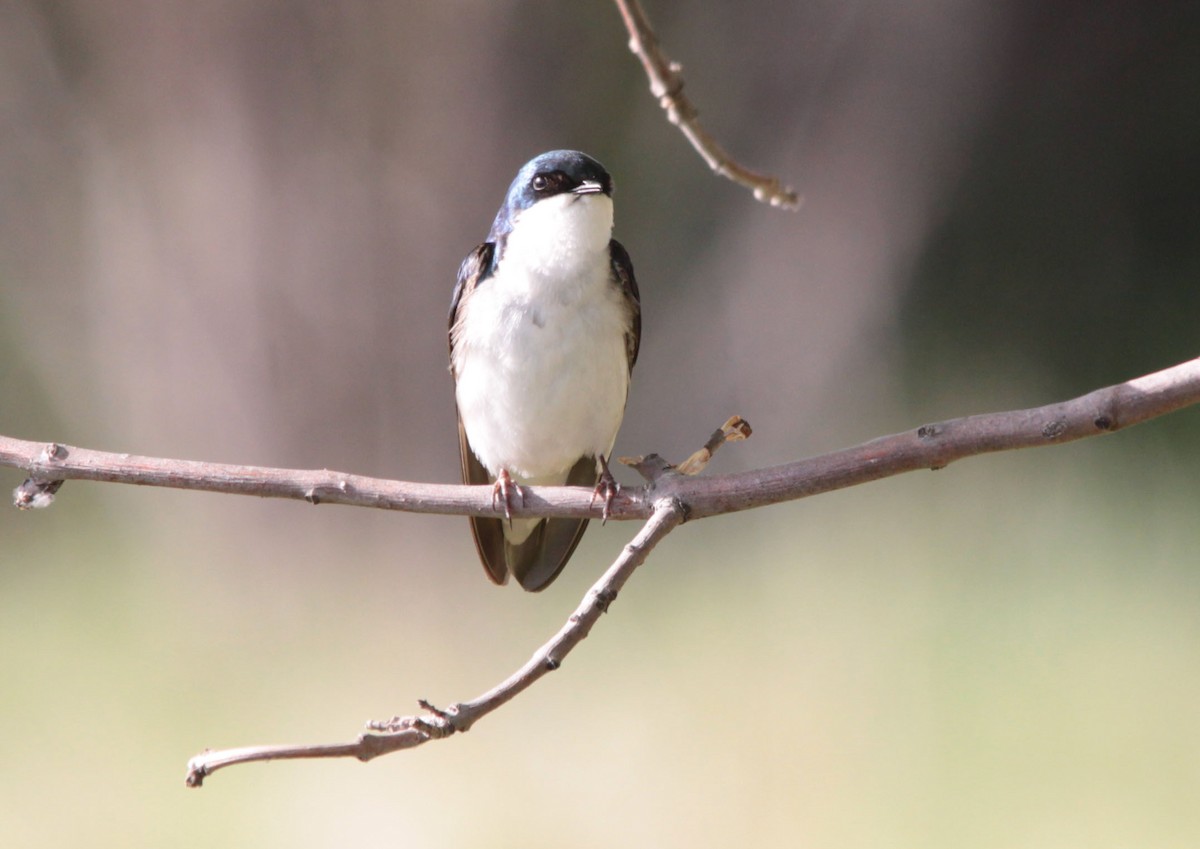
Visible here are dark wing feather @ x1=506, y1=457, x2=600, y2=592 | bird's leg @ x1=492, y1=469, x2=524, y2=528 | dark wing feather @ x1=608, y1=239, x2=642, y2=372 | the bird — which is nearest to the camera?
bird's leg @ x1=492, y1=469, x2=524, y2=528

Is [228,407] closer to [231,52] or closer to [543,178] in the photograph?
[231,52]

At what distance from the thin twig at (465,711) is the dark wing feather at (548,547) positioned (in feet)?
4.75

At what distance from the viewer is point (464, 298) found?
3453mm

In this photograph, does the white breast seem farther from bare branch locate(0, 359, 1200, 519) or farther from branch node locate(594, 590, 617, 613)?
branch node locate(594, 590, 617, 613)

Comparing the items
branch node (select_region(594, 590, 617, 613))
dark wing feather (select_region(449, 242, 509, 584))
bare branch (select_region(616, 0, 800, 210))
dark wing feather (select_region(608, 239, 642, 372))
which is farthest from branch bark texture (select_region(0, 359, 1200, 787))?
dark wing feather (select_region(449, 242, 509, 584))

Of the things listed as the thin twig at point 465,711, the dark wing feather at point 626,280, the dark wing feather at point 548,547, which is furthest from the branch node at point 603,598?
the dark wing feather at point 548,547

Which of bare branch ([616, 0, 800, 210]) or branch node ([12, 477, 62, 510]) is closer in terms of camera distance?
bare branch ([616, 0, 800, 210])

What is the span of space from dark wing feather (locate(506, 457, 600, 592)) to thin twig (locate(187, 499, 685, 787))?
145 cm

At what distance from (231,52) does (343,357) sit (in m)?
1.60

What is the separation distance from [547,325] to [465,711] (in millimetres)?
1345

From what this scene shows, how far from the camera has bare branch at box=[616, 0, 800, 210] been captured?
4.81ft

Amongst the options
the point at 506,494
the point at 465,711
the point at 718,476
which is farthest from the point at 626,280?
the point at 465,711

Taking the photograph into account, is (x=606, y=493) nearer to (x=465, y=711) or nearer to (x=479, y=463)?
(x=465, y=711)

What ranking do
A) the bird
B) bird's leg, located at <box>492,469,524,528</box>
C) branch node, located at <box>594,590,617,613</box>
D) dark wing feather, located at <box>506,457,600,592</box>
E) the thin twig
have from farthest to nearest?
dark wing feather, located at <box>506,457,600,592</box>
the bird
bird's leg, located at <box>492,469,524,528</box>
branch node, located at <box>594,590,617,613</box>
the thin twig
